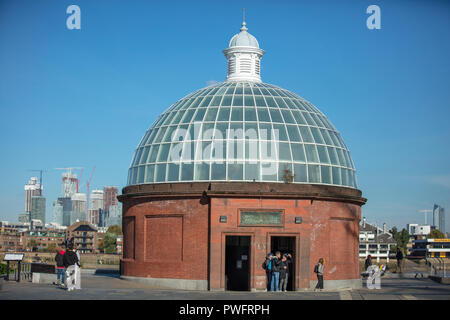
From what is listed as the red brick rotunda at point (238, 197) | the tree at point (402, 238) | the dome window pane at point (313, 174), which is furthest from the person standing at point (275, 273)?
the tree at point (402, 238)

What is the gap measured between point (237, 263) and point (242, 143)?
6520 millimetres

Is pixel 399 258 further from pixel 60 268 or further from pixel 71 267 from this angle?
pixel 71 267

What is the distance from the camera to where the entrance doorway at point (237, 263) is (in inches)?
1362

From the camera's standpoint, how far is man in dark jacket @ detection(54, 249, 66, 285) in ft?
98.4

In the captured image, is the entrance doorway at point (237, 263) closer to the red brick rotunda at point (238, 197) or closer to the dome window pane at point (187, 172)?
the red brick rotunda at point (238, 197)

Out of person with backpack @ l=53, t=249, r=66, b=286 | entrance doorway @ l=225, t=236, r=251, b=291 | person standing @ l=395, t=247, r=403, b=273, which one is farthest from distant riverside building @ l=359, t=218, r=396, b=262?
person with backpack @ l=53, t=249, r=66, b=286

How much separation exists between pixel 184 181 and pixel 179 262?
4.36m

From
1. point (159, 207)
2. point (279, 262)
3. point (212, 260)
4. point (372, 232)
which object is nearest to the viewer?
point (279, 262)

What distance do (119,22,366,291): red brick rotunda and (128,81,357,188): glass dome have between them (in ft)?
0.21

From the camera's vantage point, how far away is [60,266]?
30.2 meters

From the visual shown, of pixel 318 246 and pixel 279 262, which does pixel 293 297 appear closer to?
pixel 279 262

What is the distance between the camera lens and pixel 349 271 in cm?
3656

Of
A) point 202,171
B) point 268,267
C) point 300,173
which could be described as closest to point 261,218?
point 268,267
